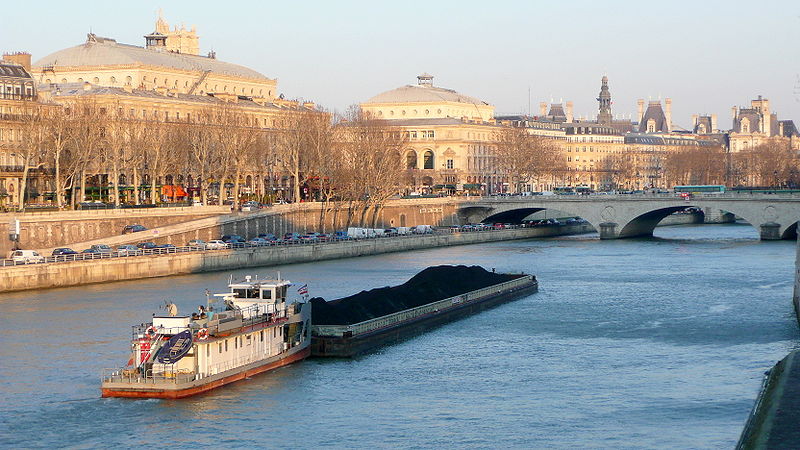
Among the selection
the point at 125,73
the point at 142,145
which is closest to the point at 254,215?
the point at 142,145

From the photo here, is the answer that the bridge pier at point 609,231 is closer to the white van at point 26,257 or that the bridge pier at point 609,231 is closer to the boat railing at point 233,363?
the white van at point 26,257

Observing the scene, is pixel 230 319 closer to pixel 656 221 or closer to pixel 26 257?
pixel 26 257

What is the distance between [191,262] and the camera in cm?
7788

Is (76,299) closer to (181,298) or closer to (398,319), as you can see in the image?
(181,298)

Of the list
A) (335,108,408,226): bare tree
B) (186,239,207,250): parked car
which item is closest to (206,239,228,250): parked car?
(186,239,207,250): parked car

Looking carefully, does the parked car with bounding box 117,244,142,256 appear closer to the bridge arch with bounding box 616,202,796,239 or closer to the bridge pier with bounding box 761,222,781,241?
the bridge arch with bounding box 616,202,796,239

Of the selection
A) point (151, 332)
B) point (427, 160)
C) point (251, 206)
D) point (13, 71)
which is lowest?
point (151, 332)

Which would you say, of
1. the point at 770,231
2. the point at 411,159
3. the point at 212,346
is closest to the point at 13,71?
the point at 770,231

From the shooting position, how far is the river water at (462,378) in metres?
38.2

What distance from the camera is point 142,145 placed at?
327 feet

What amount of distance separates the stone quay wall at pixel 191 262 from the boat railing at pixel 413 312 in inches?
710

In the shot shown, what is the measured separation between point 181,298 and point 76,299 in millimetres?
4638

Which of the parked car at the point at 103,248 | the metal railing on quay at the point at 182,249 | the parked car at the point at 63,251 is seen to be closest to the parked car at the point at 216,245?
the metal railing on quay at the point at 182,249

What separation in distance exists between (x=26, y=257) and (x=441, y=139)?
94473 mm
